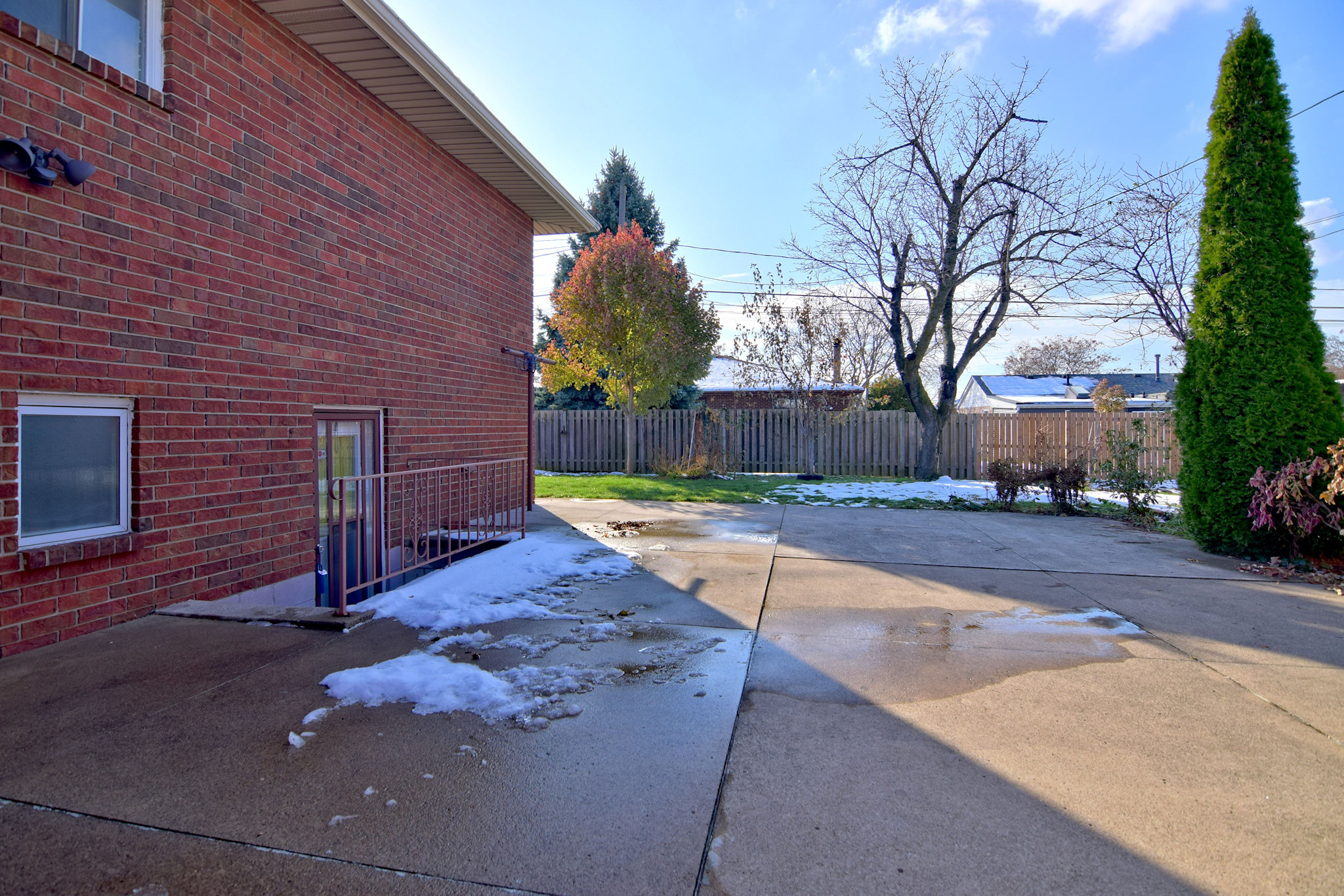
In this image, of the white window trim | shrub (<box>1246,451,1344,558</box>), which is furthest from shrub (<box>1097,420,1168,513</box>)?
the white window trim

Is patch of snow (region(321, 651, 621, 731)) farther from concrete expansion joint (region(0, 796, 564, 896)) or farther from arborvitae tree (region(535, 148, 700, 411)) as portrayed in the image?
arborvitae tree (region(535, 148, 700, 411))

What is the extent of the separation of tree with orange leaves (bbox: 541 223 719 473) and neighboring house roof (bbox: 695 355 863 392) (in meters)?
1.63

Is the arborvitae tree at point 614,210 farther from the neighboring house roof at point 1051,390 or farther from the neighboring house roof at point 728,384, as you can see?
the neighboring house roof at point 1051,390

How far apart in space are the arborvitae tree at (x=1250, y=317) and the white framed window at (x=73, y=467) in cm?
923

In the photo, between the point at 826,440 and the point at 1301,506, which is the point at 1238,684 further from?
the point at 826,440

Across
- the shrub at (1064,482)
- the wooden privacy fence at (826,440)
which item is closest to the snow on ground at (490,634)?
the shrub at (1064,482)

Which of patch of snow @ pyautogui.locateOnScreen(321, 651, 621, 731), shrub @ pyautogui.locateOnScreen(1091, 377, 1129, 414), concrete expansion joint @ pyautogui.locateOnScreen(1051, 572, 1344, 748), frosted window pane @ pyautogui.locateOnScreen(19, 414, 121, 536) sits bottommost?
concrete expansion joint @ pyautogui.locateOnScreen(1051, 572, 1344, 748)

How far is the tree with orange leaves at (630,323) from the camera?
15695 millimetres

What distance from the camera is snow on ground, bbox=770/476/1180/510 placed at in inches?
473

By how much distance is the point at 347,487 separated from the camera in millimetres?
5660

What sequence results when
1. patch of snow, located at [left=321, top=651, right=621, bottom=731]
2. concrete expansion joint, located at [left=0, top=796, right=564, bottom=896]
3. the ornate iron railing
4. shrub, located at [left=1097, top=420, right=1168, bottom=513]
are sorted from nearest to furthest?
concrete expansion joint, located at [left=0, top=796, right=564, bottom=896], patch of snow, located at [left=321, top=651, right=621, bottom=731], the ornate iron railing, shrub, located at [left=1097, top=420, right=1168, bottom=513]

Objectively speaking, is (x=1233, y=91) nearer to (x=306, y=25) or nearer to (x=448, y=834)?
(x=306, y=25)

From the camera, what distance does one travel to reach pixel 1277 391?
6.70 m

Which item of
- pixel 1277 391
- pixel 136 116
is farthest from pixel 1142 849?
pixel 1277 391
